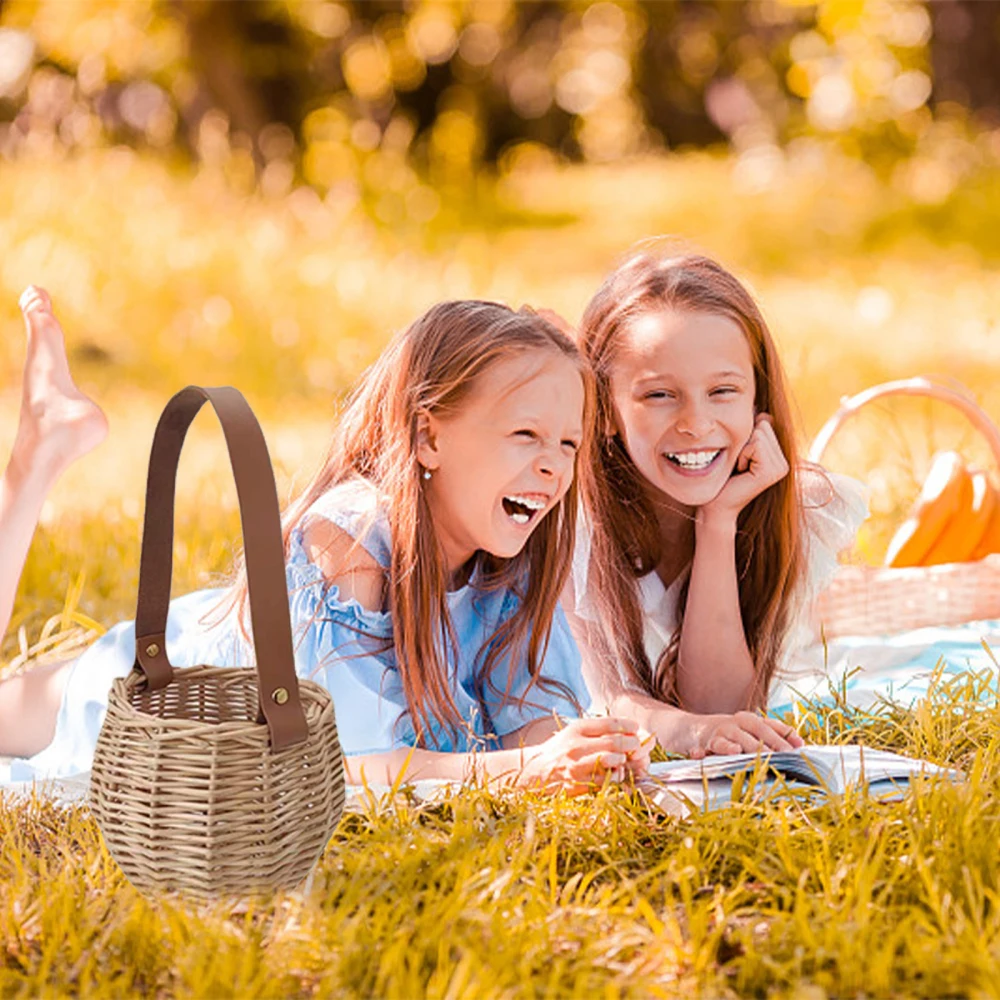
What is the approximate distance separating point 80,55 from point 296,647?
11.2 metres

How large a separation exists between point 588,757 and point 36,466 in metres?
1.31

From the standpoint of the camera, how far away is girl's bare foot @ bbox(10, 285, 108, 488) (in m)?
3.01

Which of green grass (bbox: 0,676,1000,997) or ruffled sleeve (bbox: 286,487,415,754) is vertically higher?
ruffled sleeve (bbox: 286,487,415,754)

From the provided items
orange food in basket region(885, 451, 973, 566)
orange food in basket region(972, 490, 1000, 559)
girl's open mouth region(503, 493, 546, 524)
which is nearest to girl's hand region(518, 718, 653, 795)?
girl's open mouth region(503, 493, 546, 524)

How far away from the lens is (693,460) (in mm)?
2975

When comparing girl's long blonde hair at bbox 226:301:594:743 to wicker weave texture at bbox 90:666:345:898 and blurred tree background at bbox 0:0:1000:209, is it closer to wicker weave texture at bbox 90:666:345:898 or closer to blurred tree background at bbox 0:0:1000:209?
wicker weave texture at bbox 90:666:345:898

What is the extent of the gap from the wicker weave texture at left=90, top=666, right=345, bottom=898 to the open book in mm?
604

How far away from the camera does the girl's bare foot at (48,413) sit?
9.89 feet

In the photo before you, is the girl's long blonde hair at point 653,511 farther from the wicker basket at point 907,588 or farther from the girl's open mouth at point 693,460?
the wicker basket at point 907,588

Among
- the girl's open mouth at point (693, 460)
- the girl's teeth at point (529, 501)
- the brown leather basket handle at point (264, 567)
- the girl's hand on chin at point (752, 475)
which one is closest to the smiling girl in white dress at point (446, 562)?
the girl's teeth at point (529, 501)

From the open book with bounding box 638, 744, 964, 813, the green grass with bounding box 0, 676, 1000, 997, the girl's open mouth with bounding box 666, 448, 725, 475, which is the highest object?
the girl's open mouth with bounding box 666, 448, 725, 475

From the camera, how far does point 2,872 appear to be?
2.24m

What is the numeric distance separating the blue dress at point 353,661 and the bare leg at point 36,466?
8 centimetres

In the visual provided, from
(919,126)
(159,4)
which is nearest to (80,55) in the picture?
(159,4)
